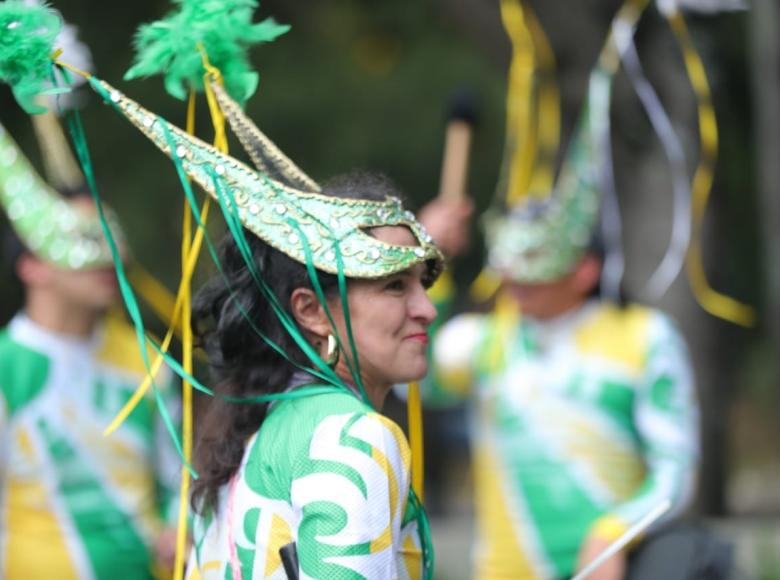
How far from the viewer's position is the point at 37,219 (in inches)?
188

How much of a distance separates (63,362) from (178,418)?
15.4 inches

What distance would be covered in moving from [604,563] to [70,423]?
1.64m

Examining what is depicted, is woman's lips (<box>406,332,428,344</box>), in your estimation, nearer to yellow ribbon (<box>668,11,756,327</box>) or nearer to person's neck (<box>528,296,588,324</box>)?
person's neck (<box>528,296,588,324</box>)

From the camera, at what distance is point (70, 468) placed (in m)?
4.68

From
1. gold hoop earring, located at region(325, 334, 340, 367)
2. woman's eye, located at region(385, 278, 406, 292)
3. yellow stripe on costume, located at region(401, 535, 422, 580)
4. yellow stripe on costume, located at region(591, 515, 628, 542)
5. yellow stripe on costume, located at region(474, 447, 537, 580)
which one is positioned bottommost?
yellow stripe on costume, located at region(474, 447, 537, 580)

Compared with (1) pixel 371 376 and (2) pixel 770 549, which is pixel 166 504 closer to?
(1) pixel 371 376

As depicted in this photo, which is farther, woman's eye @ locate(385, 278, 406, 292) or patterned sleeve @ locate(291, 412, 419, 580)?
woman's eye @ locate(385, 278, 406, 292)

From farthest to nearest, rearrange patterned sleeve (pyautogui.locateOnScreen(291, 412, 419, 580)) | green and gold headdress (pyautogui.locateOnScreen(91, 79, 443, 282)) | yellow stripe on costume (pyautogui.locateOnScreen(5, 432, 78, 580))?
yellow stripe on costume (pyautogui.locateOnScreen(5, 432, 78, 580)) → green and gold headdress (pyautogui.locateOnScreen(91, 79, 443, 282)) → patterned sleeve (pyautogui.locateOnScreen(291, 412, 419, 580))

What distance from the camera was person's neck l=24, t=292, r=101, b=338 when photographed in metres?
4.85

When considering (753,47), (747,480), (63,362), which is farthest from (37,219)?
(747,480)

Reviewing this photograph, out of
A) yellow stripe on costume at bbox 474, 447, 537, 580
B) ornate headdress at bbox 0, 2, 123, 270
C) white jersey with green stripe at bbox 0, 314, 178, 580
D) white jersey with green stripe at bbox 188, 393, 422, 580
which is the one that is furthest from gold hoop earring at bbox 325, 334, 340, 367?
yellow stripe on costume at bbox 474, 447, 537, 580

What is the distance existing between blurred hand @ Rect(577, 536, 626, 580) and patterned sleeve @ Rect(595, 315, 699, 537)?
0.11m

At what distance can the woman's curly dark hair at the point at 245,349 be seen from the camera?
2.74 meters

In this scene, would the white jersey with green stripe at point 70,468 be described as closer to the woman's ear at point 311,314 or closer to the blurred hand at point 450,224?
the blurred hand at point 450,224
